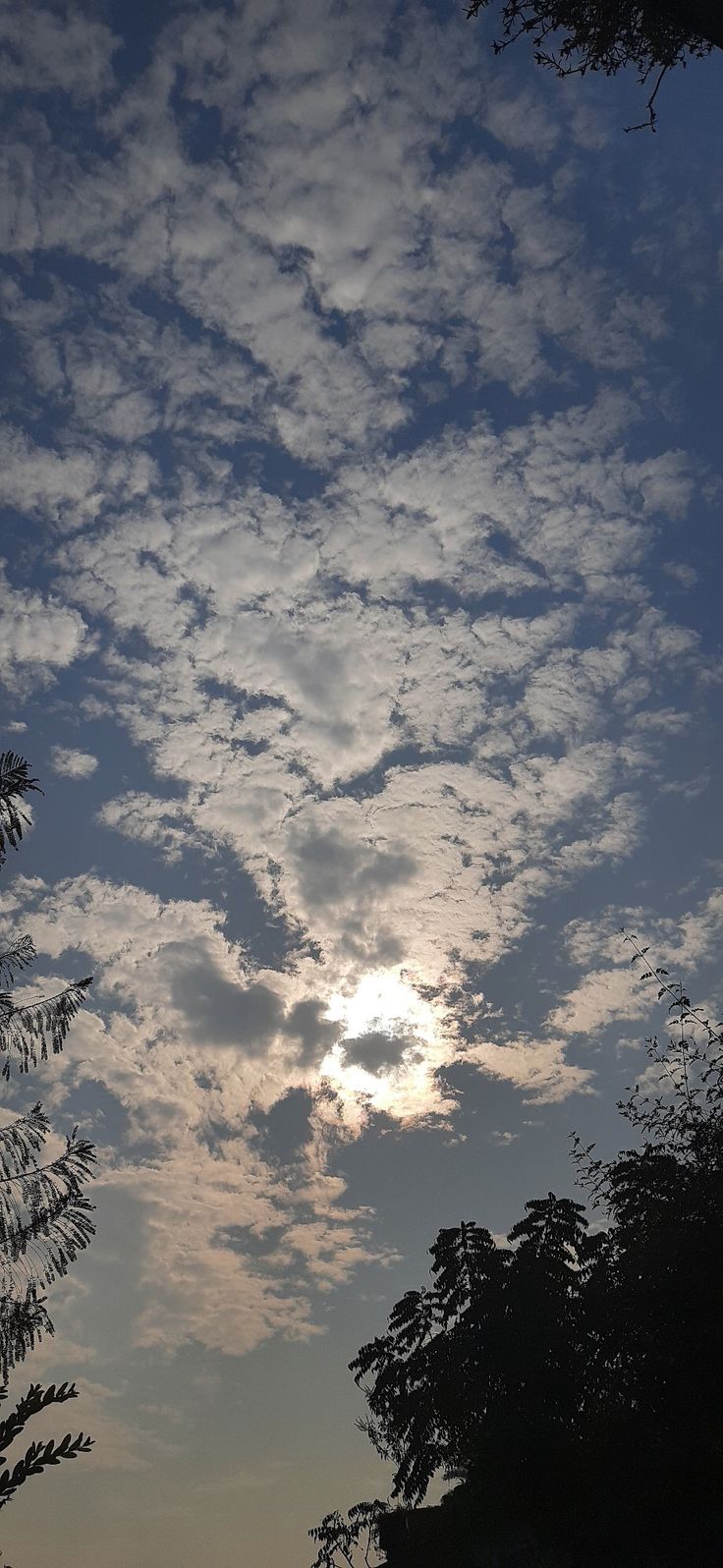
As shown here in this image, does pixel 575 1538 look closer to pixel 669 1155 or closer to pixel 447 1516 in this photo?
pixel 447 1516

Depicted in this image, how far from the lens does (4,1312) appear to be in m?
11.8

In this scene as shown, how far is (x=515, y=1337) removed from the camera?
20.9 metres

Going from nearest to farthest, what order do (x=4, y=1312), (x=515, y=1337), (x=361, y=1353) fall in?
(x=4, y=1312) → (x=515, y=1337) → (x=361, y=1353)

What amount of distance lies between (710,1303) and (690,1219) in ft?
5.29

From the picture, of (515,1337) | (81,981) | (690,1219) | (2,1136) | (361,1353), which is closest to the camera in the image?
(2,1136)

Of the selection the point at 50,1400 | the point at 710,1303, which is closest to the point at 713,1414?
the point at 710,1303

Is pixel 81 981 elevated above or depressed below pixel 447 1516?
above

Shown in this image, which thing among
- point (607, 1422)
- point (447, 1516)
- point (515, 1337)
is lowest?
point (447, 1516)

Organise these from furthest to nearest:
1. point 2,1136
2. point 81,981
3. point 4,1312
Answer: point 81,981 < point 2,1136 < point 4,1312

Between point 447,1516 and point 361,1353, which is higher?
point 361,1353

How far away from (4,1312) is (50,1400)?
36.1 feet

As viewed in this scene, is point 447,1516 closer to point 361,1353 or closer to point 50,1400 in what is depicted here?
point 361,1353

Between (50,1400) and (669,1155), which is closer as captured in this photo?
(50,1400)

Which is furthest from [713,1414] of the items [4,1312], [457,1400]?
[4,1312]
